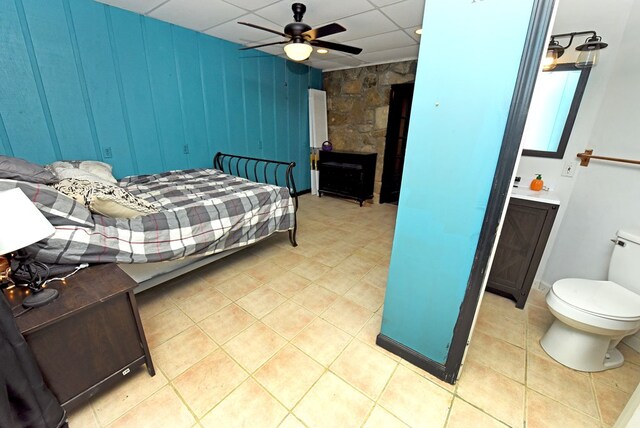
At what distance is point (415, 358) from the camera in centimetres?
147

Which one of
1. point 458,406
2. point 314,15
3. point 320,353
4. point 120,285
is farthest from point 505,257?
point 314,15

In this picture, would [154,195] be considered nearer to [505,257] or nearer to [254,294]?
[254,294]

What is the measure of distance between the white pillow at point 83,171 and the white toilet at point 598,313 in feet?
10.5

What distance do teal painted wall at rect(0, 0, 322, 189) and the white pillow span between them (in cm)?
34

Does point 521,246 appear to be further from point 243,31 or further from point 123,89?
point 123,89

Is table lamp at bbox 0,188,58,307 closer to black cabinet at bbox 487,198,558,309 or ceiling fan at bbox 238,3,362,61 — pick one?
ceiling fan at bbox 238,3,362,61

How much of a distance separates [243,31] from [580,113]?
11.2ft

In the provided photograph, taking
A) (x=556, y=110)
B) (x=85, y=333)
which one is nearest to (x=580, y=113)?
(x=556, y=110)

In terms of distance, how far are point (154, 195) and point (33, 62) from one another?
1.48 m

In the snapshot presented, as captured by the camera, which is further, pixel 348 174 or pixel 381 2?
pixel 348 174

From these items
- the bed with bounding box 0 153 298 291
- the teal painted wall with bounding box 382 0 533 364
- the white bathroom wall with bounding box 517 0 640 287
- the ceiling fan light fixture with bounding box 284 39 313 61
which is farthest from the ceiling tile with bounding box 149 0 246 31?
the white bathroom wall with bounding box 517 0 640 287

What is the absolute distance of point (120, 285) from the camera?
1.21 metres

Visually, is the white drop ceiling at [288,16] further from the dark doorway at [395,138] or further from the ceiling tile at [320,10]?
the dark doorway at [395,138]

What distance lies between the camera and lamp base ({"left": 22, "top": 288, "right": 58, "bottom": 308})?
1.04 m
